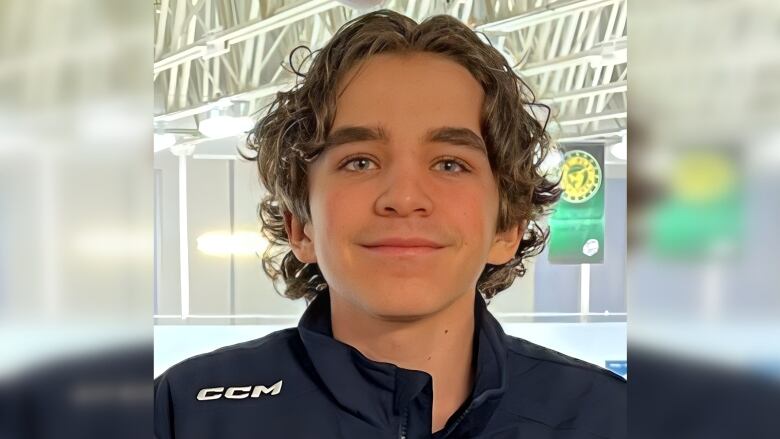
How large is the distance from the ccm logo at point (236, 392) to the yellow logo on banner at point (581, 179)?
10.7ft

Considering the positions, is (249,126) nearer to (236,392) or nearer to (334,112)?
(334,112)

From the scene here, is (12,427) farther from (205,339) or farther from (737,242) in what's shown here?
(205,339)

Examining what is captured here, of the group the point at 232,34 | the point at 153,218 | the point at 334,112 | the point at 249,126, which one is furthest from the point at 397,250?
the point at 232,34

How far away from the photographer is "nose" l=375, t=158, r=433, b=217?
630 millimetres

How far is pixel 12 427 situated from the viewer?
8.0 inches

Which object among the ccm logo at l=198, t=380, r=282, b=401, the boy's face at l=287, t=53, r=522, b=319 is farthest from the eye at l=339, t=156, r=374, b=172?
the ccm logo at l=198, t=380, r=282, b=401

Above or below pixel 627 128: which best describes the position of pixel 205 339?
below

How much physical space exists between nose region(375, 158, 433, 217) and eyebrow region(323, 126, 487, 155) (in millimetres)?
38

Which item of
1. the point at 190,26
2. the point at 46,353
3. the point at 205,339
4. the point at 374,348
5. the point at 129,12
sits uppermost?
the point at 190,26

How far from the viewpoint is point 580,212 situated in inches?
152

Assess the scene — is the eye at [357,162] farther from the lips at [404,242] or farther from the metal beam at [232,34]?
the metal beam at [232,34]

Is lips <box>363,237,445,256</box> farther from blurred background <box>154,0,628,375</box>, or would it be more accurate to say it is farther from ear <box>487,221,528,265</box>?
blurred background <box>154,0,628,375</box>

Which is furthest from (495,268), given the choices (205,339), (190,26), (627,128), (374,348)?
(205,339)

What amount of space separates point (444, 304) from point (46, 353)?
1.65 ft
